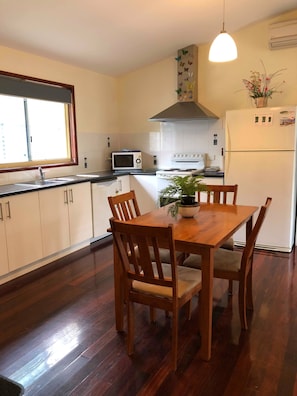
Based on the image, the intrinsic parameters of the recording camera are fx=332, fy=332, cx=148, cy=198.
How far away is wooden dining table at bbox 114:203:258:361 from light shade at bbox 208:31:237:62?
120cm

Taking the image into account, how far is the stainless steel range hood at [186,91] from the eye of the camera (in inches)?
177

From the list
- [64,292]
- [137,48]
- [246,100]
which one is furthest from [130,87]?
[64,292]

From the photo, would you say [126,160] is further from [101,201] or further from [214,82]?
[214,82]

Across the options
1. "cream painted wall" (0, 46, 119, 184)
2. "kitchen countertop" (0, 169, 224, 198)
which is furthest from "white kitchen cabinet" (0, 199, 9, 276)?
"cream painted wall" (0, 46, 119, 184)

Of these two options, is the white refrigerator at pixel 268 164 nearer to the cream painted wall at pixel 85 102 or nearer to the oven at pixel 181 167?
the oven at pixel 181 167

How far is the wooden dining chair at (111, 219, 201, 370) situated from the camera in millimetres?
1793

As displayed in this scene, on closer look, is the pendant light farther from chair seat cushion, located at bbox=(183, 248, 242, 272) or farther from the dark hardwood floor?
the dark hardwood floor

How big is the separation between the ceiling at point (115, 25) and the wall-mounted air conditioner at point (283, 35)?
0.55 feet

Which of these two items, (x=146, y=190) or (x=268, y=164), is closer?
(x=268, y=164)

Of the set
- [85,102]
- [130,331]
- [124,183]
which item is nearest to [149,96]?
[85,102]

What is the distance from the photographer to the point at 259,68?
4.29 meters

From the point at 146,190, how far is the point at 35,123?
1.75m

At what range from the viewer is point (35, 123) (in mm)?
4082

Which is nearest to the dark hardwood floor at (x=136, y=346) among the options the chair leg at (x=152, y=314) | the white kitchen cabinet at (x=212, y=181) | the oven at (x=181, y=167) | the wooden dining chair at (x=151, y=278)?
the chair leg at (x=152, y=314)
